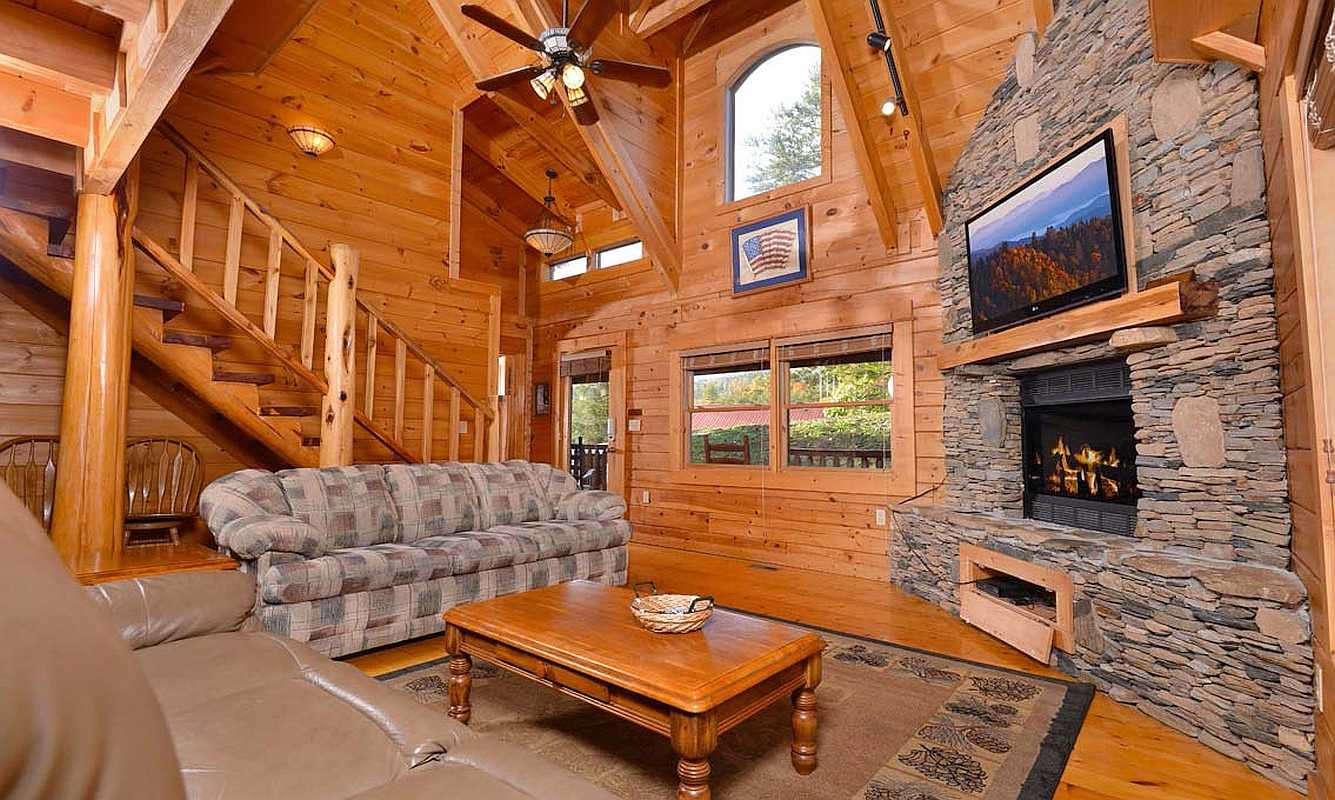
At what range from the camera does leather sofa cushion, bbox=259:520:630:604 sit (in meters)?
2.94

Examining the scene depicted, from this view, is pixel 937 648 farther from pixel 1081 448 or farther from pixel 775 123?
pixel 775 123

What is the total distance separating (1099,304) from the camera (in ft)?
10.2

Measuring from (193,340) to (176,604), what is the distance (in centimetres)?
259

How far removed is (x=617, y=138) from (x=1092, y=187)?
3.75 metres

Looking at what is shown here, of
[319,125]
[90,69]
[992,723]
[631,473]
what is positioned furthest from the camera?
[631,473]

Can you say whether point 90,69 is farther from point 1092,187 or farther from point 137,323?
point 1092,187

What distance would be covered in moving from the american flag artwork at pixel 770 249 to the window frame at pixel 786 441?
0.59 meters

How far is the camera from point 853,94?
4.49 meters

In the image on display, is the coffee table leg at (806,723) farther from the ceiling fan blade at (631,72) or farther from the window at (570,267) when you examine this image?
the window at (570,267)

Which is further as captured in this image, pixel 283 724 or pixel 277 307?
pixel 277 307

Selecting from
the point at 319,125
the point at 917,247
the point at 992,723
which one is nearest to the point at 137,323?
the point at 319,125

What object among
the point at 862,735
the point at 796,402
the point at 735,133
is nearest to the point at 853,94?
the point at 735,133

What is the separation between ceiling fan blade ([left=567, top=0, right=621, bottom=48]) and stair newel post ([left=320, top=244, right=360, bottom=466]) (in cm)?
213

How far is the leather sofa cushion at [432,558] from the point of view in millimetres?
2941
